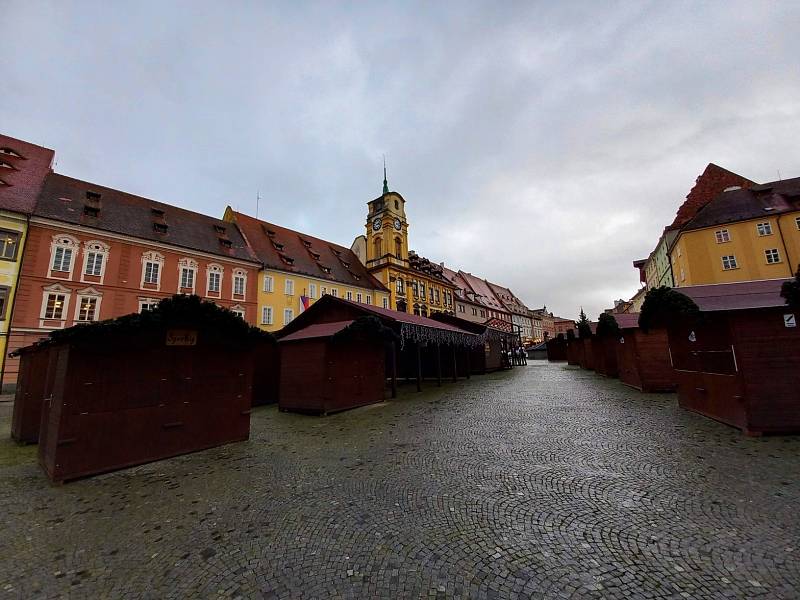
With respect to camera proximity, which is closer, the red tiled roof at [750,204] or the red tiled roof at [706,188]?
the red tiled roof at [750,204]

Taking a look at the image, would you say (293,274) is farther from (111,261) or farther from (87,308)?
(87,308)

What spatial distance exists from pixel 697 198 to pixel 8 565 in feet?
163

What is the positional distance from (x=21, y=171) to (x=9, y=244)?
7.71m

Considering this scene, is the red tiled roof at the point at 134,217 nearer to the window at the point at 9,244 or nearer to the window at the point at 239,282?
the window at the point at 239,282

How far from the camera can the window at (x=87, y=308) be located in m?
22.7

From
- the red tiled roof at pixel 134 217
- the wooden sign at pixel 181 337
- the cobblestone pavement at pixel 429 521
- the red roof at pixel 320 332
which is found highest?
the red tiled roof at pixel 134 217

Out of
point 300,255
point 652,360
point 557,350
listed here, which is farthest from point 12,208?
point 557,350

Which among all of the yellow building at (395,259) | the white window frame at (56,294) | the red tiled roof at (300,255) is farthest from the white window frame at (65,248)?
the yellow building at (395,259)

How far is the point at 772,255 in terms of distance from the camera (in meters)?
28.2

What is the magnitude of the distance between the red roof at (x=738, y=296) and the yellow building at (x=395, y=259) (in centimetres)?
3661

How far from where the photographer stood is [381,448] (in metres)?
7.20

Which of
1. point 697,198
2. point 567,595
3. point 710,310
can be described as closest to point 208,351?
point 567,595

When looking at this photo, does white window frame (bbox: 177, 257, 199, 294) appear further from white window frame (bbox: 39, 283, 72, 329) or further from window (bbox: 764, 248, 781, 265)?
window (bbox: 764, 248, 781, 265)

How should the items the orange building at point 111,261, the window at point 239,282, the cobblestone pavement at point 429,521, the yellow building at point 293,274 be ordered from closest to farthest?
1. the cobblestone pavement at point 429,521
2. the orange building at point 111,261
3. the window at point 239,282
4. the yellow building at point 293,274
